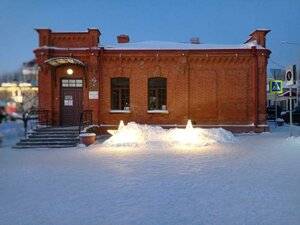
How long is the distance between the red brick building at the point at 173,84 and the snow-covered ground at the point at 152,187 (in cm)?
649

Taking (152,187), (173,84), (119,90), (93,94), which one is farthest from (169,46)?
(152,187)

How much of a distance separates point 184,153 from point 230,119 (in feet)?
25.1

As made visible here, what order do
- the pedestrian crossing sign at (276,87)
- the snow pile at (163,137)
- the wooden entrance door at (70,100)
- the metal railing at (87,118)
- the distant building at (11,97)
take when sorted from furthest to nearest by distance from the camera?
the pedestrian crossing sign at (276,87)
the wooden entrance door at (70,100)
the metal railing at (87,118)
the snow pile at (163,137)
the distant building at (11,97)

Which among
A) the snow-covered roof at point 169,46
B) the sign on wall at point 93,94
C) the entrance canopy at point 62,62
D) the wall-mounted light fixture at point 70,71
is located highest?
the snow-covered roof at point 169,46

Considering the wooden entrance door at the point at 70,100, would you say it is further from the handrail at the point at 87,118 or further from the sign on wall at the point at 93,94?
the sign on wall at the point at 93,94

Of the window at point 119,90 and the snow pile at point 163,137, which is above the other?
the window at point 119,90

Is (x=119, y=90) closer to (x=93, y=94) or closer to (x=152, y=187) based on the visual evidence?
(x=93, y=94)

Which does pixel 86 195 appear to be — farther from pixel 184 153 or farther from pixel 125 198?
pixel 184 153

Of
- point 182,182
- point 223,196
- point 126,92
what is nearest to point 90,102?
point 126,92

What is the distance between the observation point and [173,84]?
17.8 metres

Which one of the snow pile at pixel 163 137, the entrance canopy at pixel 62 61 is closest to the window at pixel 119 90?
the entrance canopy at pixel 62 61

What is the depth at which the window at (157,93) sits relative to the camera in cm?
1795

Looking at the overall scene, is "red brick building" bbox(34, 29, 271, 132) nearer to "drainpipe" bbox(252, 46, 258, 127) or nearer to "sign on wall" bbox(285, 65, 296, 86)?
"drainpipe" bbox(252, 46, 258, 127)

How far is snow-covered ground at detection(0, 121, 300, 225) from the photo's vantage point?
4.88 meters
